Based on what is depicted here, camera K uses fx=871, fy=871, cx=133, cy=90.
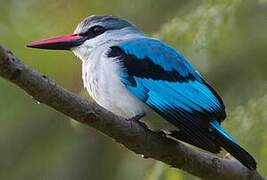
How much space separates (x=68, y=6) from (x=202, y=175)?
64.1 inches

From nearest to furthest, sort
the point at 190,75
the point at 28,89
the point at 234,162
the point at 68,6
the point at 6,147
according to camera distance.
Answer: the point at 28,89 → the point at 234,162 → the point at 190,75 → the point at 68,6 → the point at 6,147

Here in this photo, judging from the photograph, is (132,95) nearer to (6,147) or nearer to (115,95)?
(115,95)

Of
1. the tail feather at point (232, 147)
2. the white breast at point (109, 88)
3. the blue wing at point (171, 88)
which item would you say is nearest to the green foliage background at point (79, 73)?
the blue wing at point (171, 88)

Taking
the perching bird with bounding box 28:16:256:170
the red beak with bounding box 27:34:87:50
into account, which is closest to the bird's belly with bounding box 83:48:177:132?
the perching bird with bounding box 28:16:256:170

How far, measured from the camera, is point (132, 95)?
360 centimetres

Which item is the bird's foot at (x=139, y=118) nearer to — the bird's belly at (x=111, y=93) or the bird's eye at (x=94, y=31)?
the bird's belly at (x=111, y=93)

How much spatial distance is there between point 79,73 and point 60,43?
880 mm

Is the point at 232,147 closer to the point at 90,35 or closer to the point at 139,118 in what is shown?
the point at 139,118

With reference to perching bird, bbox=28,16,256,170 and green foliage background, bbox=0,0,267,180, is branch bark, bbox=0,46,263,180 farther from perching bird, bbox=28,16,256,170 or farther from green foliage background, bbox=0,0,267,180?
green foliage background, bbox=0,0,267,180

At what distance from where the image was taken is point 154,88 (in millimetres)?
3639

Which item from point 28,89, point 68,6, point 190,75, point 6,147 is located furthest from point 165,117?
point 6,147

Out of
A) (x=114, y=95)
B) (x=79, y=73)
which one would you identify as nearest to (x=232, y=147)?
(x=114, y=95)

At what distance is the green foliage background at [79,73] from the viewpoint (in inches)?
151

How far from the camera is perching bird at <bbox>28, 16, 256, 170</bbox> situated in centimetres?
340
